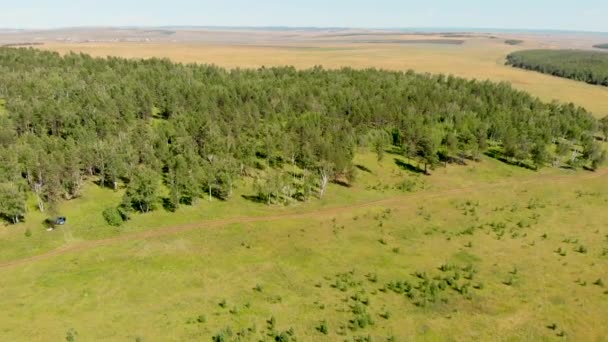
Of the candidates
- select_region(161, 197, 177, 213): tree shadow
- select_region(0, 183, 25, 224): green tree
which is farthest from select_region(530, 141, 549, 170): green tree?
select_region(0, 183, 25, 224): green tree

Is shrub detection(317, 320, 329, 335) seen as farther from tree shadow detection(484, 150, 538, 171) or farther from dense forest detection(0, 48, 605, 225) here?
tree shadow detection(484, 150, 538, 171)

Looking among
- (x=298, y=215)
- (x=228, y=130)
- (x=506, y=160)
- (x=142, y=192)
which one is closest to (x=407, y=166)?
(x=506, y=160)

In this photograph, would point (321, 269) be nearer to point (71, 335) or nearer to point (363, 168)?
point (71, 335)

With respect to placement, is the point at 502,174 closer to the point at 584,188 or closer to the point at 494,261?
the point at 584,188

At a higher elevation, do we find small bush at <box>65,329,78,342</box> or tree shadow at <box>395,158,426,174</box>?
tree shadow at <box>395,158,426,174</box>

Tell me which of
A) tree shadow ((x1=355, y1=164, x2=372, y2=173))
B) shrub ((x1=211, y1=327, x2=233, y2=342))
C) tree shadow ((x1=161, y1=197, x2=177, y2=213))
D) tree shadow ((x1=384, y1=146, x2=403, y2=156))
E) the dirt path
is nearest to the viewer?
shrub ((x1=211, y1=327, x2=233, y2=342))

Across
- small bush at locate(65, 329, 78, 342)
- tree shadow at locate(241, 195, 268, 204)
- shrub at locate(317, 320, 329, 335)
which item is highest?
tree shadow at locate(241, 195, 268, 204)
